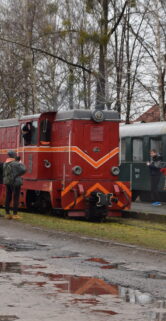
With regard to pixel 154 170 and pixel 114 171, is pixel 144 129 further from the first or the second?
pixel 114 171

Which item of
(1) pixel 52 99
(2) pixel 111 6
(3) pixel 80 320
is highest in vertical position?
(2) pixel 111 6

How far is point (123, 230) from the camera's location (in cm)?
1745

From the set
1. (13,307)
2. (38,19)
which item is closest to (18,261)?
(13,307)

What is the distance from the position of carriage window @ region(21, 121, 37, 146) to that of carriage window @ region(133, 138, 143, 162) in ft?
22.2

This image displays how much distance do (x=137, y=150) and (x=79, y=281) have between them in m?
18.3

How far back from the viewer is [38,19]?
43.6 m

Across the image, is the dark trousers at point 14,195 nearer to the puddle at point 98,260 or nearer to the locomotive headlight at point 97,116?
the locomotive headlight at point 97,116

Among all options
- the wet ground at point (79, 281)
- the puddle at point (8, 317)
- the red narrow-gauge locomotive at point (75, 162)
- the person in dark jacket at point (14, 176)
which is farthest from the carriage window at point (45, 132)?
the puddle at point (8, 317)

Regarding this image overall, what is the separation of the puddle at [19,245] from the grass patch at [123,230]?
5.84 feet

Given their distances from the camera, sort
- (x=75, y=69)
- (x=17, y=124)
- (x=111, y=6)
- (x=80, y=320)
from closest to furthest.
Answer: (x=80, y=320) < (x=17, y=124) < (x=111, y=6) < (x=75, y=69)

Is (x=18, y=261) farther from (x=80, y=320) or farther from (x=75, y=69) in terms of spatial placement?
(x=75, y=69)

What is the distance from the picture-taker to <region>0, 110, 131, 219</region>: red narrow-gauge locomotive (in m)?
20.5

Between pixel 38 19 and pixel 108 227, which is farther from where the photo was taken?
pixel 38 19

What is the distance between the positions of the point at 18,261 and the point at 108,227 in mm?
6999
